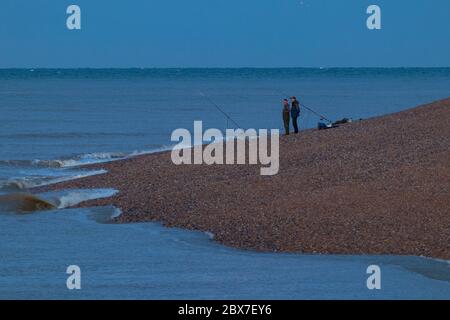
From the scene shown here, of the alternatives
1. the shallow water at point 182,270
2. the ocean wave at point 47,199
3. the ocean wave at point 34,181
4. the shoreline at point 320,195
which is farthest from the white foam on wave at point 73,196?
the shallow water at point 182,270

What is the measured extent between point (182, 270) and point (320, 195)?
5.48 m

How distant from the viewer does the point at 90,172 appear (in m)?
31.5

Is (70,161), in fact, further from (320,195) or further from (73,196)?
(320,195)

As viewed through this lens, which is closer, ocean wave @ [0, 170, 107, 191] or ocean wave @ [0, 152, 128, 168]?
ocean wave @ [0, 170, 107, 191]

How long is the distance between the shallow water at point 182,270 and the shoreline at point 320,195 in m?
0.70

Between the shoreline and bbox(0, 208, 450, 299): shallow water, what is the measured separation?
0.70m

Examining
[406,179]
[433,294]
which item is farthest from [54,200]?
[433,294]

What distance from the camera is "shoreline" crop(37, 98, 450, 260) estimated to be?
18.7 m

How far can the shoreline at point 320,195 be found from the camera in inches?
737

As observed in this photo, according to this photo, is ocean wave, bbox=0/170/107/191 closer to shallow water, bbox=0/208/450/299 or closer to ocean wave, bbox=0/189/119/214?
ocean wave, bbox=0/189/119/214

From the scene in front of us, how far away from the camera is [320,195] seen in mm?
21906

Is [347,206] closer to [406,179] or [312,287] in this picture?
[406,179]

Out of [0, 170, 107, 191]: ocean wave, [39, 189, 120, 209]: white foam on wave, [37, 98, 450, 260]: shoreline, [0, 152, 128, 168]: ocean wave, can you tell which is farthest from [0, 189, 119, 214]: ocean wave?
[0, 152, 128, 168]: ocean wave
